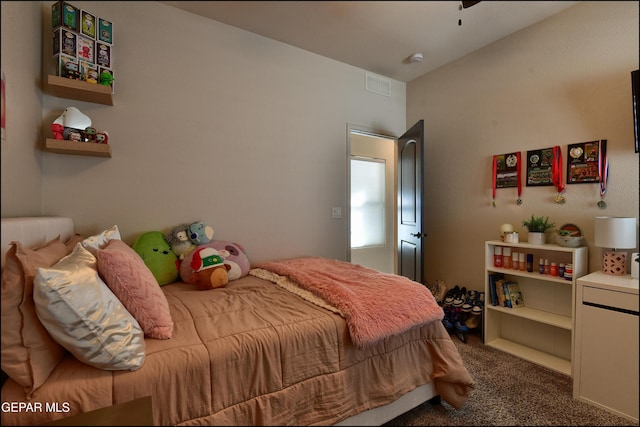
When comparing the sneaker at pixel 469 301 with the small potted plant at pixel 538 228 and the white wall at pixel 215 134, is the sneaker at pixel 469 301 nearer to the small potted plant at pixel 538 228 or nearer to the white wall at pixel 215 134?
the small potted plant at pixel 538 228

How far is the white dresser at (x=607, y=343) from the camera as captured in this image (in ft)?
2.72

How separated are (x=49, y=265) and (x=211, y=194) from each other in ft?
3.36

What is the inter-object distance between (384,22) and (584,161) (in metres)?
1.76

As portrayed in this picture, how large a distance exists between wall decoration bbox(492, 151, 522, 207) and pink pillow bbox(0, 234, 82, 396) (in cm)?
255

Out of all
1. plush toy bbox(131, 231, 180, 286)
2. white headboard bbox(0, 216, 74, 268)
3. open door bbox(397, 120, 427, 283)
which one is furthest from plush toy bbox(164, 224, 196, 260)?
open door bbox(397, 120, 427, 283)

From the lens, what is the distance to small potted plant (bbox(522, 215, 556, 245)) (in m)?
1.84

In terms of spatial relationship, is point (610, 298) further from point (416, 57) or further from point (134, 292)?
point (134, 292)

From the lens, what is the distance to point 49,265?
79 centimetres

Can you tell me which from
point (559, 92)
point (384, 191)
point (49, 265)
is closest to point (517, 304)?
point (559, 92)

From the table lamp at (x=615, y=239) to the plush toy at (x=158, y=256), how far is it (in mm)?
2350

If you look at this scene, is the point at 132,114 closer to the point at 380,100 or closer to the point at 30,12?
the point at 30,12

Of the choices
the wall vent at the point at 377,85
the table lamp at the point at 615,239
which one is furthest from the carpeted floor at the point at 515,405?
the wall vent at the point at 377,85

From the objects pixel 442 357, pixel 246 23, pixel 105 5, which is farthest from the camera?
pixel 442 357

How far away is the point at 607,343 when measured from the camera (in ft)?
3.46
